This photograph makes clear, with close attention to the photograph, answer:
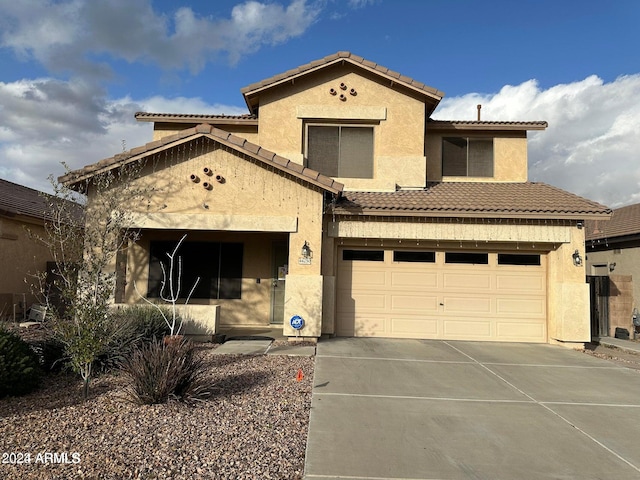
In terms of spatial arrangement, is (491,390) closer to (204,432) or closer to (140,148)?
(204,432)

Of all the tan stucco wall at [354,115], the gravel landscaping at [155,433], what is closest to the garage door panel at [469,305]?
the tan stucco wall at [354,115]

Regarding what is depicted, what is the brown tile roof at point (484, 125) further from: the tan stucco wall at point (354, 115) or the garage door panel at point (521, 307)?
the garage door panel at point (521, 307)

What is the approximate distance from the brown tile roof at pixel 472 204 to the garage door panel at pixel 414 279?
1.65 m

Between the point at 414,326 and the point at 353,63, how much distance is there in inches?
304

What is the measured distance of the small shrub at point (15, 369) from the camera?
5.95 meters

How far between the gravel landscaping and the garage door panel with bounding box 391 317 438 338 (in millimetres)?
5159

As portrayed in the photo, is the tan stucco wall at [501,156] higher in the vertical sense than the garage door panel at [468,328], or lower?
higher

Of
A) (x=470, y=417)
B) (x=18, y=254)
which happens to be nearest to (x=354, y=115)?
(x=470, y=417)

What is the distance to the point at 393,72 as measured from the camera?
504 inches

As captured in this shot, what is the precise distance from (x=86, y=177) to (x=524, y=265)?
35.8 feet

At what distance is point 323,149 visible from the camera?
13086mm

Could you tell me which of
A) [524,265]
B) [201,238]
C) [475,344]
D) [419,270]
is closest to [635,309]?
[524,265]

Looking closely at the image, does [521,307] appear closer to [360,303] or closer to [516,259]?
[516,259]

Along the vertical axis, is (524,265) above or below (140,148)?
below
